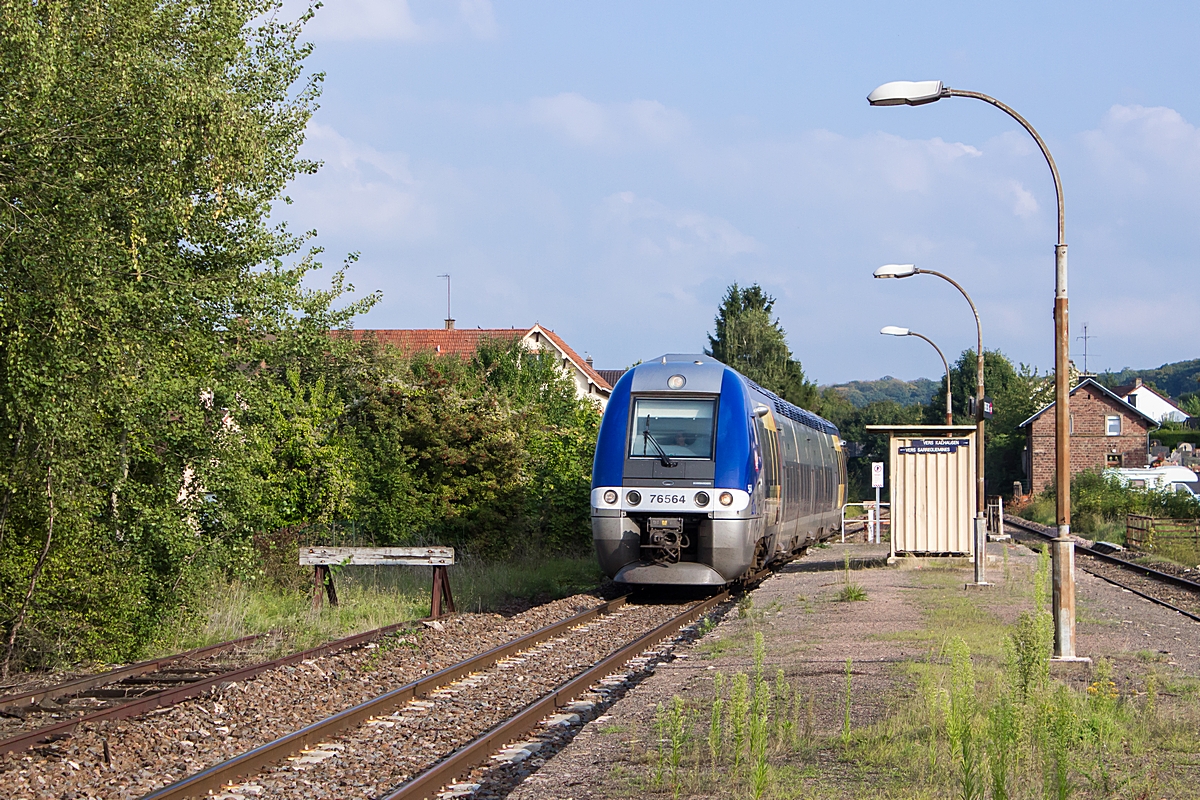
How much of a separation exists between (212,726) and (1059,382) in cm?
887

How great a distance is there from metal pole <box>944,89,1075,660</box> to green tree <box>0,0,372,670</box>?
26.9 feet

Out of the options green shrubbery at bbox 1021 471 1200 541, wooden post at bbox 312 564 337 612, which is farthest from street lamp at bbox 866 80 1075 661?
green shrubbery at bbox 1021 471 1200 541

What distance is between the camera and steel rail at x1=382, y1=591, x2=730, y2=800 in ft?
23.6

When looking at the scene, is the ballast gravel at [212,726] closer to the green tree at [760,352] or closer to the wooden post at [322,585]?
the wooden post at [322,585]

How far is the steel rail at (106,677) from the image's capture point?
10852 millimetres

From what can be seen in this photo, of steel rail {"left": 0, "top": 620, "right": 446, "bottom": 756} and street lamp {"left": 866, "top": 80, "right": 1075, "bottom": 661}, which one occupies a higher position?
street lamp {"left": 866, "top": 80, "right": 1075, "bottom": 661}

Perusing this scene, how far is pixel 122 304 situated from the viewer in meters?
12.1

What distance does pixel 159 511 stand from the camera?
44.3 ft

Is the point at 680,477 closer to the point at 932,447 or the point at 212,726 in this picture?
the point at 932,447

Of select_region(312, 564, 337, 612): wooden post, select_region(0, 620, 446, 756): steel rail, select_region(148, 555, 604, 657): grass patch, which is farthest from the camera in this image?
select_region(312, 564, 337, 612): wooden post

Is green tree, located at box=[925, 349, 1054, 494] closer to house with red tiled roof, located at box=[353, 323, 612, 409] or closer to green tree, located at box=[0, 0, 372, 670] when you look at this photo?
house with red tiled roof, located at box=[353, 323, 612, 409]

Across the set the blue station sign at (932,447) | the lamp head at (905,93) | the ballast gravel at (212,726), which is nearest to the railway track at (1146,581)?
the blue station sign at (932,447)

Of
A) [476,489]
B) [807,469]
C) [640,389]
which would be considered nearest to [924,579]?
[807,469]

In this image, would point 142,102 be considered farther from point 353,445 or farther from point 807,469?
point 807,469
